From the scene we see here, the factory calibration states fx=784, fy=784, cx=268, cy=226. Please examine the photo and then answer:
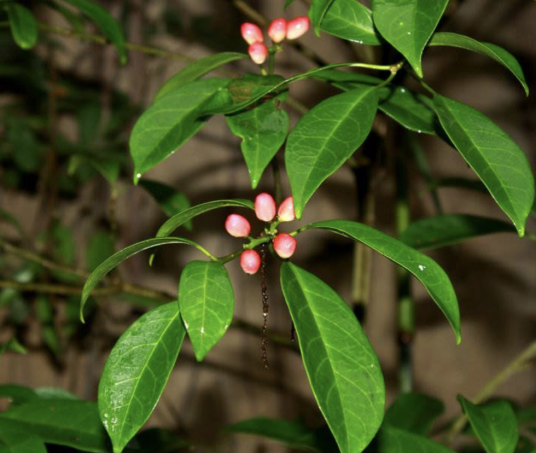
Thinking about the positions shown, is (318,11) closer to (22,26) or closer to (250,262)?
(250,262)

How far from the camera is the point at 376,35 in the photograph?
0.54 m

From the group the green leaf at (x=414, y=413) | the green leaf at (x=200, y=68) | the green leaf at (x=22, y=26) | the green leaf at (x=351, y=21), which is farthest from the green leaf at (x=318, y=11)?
the green leaf at (x=414, y=413)

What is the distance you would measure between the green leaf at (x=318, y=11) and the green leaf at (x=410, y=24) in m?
0.04

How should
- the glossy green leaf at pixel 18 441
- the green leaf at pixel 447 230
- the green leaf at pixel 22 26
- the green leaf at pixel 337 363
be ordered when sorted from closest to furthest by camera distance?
the green leaf at pixel 337 363 < the glossy green leaf at pixel 18 441 < the green leaf at pixel 22 26 < the green leaf at pixel 447 230

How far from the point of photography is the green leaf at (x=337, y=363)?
0.45m

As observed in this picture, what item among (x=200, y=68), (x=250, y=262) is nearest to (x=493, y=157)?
(x=250, y=262)

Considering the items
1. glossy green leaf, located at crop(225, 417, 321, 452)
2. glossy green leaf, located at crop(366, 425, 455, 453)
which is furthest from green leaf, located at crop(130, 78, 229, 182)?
glossy green leaf, located at crop(225, 417, 321, 452)

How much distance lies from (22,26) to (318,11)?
1.06 ft

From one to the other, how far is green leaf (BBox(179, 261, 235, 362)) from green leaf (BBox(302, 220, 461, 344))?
81mm

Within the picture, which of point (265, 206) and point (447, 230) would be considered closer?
point (265, 206)

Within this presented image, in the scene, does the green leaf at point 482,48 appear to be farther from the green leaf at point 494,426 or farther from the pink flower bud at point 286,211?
the green leaf at point 494,426

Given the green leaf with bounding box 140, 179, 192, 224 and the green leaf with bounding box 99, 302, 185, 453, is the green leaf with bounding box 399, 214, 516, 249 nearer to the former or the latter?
the green leaf with bounding box 140, 179, 192, 224

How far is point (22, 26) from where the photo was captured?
27.8 inches

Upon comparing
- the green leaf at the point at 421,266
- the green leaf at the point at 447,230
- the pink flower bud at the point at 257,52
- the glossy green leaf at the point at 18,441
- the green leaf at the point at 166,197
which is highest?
the green leaf at the point at 166,197
